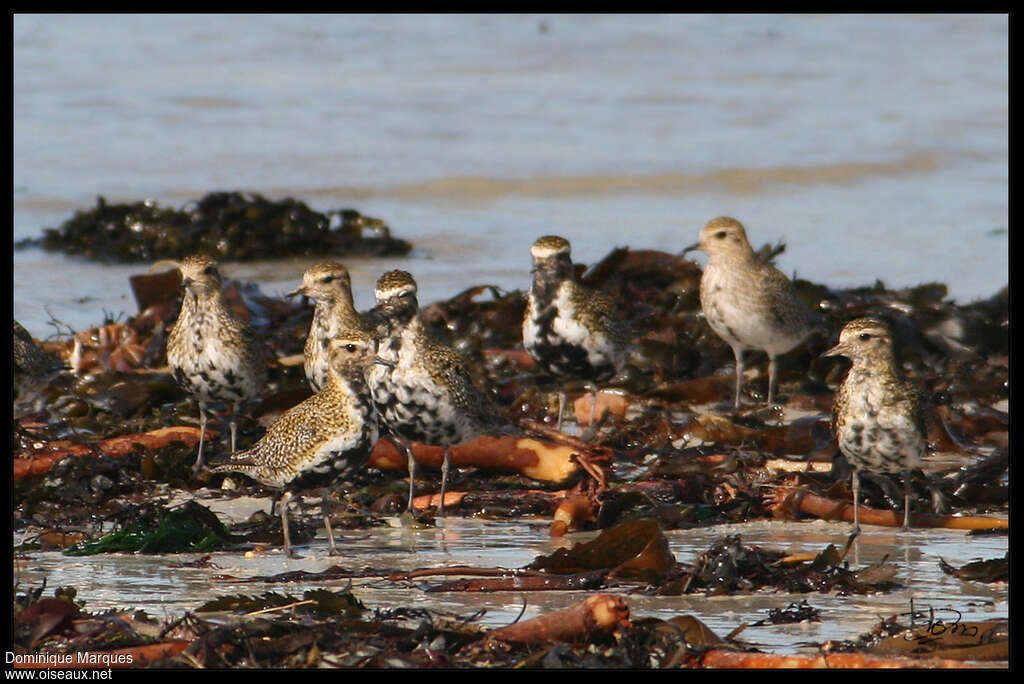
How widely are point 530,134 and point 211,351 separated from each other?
9588 millimetres

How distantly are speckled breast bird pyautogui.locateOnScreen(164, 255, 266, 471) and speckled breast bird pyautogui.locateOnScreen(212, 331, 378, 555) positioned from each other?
106 centimetres

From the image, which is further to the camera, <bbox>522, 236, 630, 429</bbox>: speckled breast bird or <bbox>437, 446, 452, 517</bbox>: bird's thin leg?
<bbox>522, 236, 630, 429</bbox>: speckled breast bird

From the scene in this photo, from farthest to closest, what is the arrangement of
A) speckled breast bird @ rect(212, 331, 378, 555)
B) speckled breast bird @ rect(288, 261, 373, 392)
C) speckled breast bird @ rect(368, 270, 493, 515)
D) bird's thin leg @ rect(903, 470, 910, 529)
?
speckled breast bird @ rect(288, 261, 373, 392) → speckled breast bird @ rect(368, 270, 493, 515) → bird's thin leg @ rect(903, 470, 910, 529) → speckled breast bird @ rect(212, 331, 378, 555)

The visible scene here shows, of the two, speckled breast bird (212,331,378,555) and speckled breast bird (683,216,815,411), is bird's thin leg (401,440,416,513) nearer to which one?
speckled breast bird (212,331,378,555)

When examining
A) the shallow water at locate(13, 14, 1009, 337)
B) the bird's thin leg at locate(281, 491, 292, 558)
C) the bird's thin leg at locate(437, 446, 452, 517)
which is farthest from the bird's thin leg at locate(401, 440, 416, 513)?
the shallow water at locate(13, 14, 1009, 337)

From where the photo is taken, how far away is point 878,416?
6207mm

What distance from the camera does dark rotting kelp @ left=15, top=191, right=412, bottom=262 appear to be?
11266 mm

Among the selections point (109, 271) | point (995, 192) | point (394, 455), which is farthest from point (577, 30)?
point (394, 455)

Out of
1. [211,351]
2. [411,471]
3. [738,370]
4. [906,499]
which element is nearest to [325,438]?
[411,471]

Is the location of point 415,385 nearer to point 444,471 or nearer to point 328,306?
point 444,471

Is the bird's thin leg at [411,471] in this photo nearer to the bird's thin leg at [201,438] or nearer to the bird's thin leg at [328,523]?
the bird's thin leg at [328,523]

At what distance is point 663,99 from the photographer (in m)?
18.3

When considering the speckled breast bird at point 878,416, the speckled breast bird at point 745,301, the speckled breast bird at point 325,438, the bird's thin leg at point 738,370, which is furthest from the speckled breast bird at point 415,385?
the speckled breast bird at point 745,301
